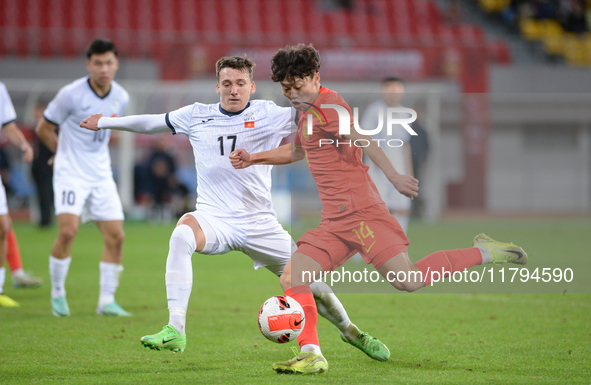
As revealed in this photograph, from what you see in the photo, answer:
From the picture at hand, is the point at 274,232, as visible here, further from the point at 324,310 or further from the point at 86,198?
the point at 86,198

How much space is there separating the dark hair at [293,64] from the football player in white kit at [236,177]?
41cm

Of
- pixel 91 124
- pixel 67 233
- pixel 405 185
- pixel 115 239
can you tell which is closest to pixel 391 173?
pixel 405 185

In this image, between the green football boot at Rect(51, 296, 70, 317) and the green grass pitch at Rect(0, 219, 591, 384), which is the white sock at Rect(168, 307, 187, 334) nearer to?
the green grass pitch at Rect(0, 219, 591, 384)

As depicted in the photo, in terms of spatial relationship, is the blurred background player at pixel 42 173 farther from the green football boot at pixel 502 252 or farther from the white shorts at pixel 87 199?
the green football boot at pixel 502 252

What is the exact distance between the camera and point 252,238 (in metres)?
4.24

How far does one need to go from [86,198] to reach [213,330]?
1.67m

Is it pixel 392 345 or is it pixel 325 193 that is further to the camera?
pixel 392 345

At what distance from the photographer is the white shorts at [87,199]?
575cm

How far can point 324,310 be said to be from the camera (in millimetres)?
4168

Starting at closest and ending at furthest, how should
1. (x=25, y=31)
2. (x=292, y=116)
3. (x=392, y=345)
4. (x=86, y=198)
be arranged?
1. (x=292, y=116)
2. (x=392, y=345)
3. (x=86, y=198)
4. (x=25, y=31)

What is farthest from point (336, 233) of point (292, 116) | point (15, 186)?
point (15, 186)

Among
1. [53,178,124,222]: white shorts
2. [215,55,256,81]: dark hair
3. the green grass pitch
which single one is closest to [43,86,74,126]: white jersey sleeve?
[53,178,124,222]: white shorts

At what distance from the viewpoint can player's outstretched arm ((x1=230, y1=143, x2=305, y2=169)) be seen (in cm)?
388

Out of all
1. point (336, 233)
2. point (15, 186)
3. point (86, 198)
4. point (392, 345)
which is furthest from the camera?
point (15, 186)
